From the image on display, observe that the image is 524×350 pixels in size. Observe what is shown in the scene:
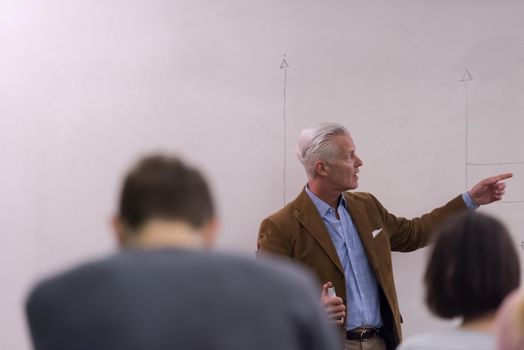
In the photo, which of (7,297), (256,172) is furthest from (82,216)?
(256,172)

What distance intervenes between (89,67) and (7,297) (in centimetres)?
85

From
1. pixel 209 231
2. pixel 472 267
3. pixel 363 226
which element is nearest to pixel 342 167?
pixel 363 226

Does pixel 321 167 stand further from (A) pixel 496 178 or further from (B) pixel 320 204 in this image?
(A) pixel 496 178

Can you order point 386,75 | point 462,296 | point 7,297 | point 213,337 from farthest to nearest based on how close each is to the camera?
point 386,75, point 7,297, point 462,296, point 213,337

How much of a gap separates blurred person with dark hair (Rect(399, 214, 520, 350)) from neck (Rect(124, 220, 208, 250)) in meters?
0.51

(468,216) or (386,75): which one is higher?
(386,75)

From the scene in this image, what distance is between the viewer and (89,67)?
2990 mm

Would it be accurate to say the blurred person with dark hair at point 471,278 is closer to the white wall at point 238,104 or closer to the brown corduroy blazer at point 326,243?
the brown corduroy blazer at point 326,243

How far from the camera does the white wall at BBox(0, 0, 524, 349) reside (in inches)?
117

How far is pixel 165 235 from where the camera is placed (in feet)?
4.84

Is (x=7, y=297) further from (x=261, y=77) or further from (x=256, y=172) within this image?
(x=261, y=77)

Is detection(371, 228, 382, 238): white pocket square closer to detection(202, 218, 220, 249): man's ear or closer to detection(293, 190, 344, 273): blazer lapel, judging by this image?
detection(293, 190, 344, 273): blazer lapel

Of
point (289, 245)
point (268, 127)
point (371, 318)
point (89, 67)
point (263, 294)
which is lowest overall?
point (371, 318)

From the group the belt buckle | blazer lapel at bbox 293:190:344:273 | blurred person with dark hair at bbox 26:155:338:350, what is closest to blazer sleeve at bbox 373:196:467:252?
blazer lapel at bbox 293:190:344:273
